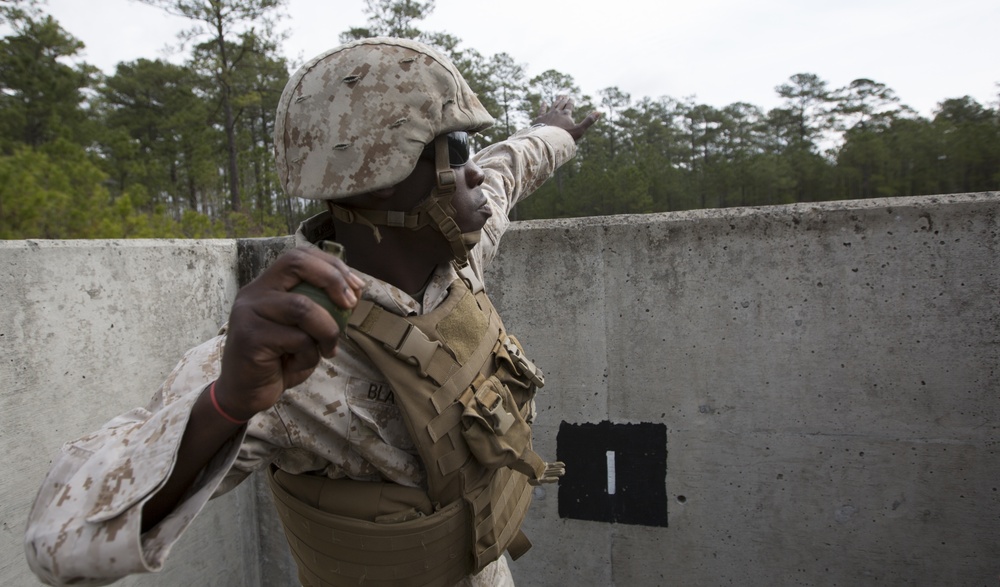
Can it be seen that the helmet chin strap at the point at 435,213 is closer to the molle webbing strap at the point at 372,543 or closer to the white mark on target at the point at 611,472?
the molle webbing strap at the point at 372,543

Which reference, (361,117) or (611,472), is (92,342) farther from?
(611,472)

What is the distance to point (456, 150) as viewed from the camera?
4.26ft

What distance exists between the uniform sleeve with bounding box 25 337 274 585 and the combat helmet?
538 mm

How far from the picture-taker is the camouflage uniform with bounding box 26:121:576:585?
2.63 ft

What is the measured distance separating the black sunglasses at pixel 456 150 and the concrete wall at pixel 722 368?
1.13m

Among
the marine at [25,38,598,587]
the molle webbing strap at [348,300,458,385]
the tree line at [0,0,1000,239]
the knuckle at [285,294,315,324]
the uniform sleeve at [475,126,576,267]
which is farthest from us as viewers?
the tree line at [0,0,1000,239]

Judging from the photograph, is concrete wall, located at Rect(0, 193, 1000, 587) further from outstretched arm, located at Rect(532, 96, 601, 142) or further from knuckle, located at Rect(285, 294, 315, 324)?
knuckle, located at Rect(285, 294, 315, 324)

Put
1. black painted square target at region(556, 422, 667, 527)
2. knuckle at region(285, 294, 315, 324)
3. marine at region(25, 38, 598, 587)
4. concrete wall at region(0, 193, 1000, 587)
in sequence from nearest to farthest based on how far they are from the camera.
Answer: knuckle at region(285, 294, 315, 324)
marine at region(25, 38, 598, 587)
concrete wall at region(0, 193, 1000, 587)
black painted square target at region(556, 422, 667, 527)

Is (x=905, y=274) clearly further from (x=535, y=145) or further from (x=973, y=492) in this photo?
(x=535, y=145)

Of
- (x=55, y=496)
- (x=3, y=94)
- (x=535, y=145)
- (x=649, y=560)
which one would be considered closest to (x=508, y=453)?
(x=55, y=496)

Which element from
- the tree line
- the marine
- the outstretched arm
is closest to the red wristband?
the marine

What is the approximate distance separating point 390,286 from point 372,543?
1.87ft

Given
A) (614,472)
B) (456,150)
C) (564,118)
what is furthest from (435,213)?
(614,472)

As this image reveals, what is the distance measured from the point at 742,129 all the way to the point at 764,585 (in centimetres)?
3113
